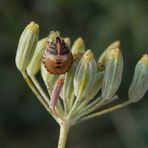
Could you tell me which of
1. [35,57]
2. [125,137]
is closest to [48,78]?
[35,57]

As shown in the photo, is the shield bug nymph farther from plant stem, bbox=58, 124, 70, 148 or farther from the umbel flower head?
plant stem, bbox=58, 124, 70, 148

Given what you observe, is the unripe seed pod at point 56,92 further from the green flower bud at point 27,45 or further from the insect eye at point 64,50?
the green flower bud at point 27,45

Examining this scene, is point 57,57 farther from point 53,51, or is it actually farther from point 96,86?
point 96,86

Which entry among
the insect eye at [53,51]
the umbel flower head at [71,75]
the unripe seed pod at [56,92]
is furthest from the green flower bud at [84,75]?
the insect eye at [53,51]

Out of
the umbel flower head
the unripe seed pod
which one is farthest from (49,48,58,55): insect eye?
the unripe seed pod

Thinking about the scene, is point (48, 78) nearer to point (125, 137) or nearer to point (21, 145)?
point (125, 137)

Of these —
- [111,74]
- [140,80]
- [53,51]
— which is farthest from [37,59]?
[140,80]

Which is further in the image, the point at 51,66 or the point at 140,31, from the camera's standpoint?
the point at 140,31
